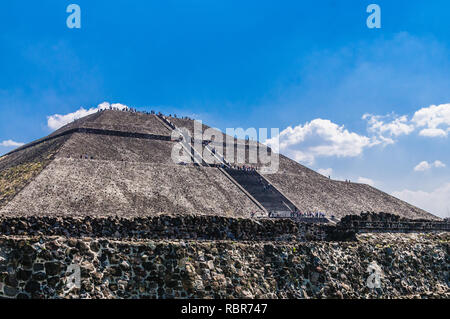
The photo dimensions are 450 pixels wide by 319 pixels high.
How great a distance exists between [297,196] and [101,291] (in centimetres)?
3897

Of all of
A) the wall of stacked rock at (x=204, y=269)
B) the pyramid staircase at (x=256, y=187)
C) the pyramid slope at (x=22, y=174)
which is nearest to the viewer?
the wall of stacked rock at (x=204, y=269)

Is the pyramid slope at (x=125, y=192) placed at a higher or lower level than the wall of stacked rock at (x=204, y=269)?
higher

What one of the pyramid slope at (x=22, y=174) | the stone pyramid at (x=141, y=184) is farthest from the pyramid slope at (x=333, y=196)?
the pyramid slope at (x=22, y=174)

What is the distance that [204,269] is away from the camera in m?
9.66

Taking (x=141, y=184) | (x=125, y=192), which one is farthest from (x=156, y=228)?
(x=141, y=184)

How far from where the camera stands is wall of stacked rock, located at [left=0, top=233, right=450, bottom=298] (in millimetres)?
7930

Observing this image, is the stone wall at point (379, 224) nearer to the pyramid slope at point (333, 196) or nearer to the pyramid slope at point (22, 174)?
the pyramid slope at point (333, 196)

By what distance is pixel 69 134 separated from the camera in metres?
50.1

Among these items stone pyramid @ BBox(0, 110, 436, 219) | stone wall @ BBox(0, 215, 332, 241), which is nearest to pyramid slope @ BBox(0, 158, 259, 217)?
stone pyramid @ BBox(0, 110, 436, 219)

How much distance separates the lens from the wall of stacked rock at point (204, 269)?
7.93m

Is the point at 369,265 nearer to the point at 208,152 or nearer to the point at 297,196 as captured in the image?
the point at 297,196

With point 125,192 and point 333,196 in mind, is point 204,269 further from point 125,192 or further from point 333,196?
point 333,196

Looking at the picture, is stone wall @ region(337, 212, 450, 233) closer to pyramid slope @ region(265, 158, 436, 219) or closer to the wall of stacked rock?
the wall of stacked rock
